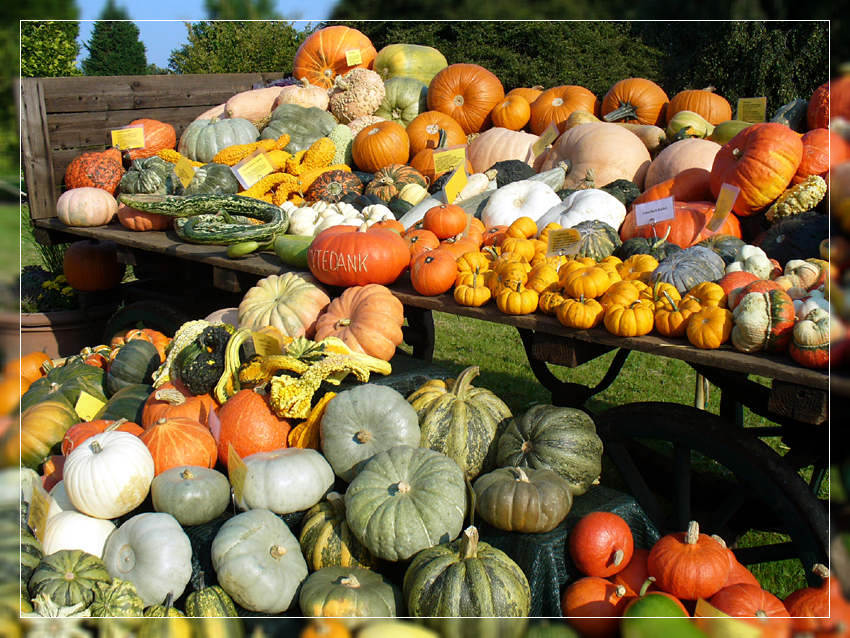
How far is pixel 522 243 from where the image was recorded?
338 centimetres

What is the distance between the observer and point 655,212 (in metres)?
3.30

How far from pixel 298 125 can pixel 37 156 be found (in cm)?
203

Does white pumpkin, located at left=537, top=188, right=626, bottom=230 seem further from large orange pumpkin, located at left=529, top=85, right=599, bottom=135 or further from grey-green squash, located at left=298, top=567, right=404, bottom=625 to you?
grey-green squash, located at left=298, top=567, right=404, bottom=625

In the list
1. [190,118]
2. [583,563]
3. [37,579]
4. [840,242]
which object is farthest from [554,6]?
[190,118]

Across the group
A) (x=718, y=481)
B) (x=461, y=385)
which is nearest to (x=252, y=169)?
(x=461, y=385)

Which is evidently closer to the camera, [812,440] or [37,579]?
[37,579]

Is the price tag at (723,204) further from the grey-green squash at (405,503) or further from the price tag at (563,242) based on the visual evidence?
the grey-green squash at (405,503)

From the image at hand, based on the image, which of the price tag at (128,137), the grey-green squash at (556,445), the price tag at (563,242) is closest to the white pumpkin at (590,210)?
the price tag at (563,242)

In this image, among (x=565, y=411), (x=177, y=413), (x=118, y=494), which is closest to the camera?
(x=118, y=494)

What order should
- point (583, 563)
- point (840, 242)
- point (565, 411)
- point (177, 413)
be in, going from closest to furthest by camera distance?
point (840, 242) → point (583, 563) → point (565, 411) → point (177, 413)

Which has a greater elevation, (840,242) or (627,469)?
(840,242)

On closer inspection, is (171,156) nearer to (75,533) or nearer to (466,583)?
(75,533)

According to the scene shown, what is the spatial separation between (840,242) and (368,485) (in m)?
1.93

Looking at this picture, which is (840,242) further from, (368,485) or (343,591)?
(368,485)
